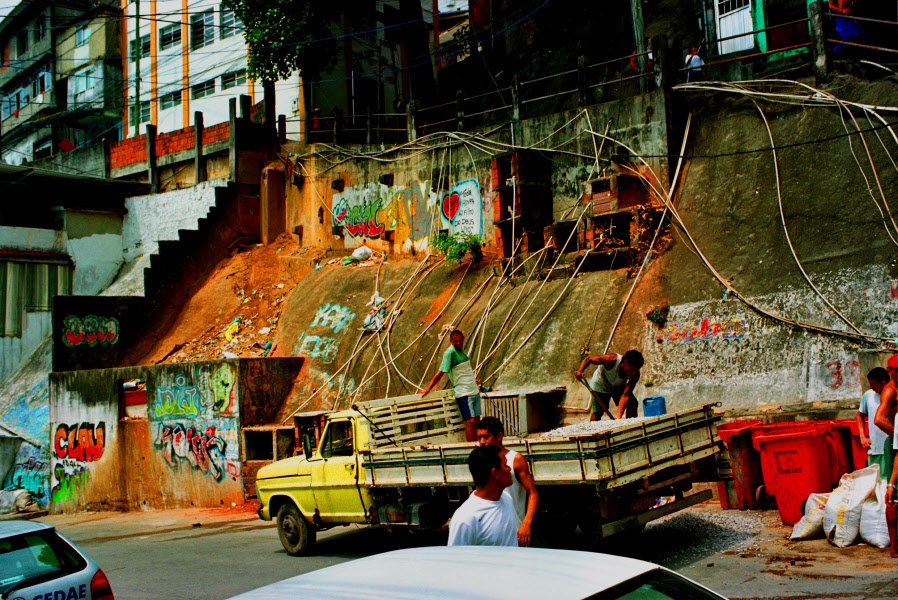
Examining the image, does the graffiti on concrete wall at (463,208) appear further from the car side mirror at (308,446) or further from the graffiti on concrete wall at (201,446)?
the car side mirror at (308,446)

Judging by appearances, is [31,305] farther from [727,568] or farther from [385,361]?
[727,568]

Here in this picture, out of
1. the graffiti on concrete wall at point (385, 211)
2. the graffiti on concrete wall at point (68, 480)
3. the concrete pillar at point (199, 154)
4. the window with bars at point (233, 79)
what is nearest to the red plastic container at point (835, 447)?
the graffiti on concrete wall at point (385, 211)

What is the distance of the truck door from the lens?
10.3 metres

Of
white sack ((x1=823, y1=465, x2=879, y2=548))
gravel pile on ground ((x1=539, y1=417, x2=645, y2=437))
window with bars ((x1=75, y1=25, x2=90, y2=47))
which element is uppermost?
window with bars ((x1=75, y1=25, x2=90, y2=47))

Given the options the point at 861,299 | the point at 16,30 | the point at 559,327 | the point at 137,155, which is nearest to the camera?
the point at 861,299

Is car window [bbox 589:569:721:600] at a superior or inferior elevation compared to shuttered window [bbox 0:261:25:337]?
inferior

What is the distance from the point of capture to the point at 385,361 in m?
17.4

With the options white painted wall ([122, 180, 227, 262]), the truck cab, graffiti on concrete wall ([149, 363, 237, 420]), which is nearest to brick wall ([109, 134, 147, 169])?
white painted wall ([122, 180, 227, 262])

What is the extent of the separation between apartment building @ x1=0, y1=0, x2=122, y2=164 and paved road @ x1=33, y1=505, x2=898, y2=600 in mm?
29975

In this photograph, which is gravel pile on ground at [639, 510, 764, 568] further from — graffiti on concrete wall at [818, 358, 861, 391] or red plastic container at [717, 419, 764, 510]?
graffiti on concrete wall at [818, 358, 861, 391]

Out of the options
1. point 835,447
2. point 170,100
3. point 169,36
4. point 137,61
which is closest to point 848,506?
point 835,447

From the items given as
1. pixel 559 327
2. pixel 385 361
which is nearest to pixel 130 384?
pixel 385 361

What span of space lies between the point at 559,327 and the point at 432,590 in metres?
12.8

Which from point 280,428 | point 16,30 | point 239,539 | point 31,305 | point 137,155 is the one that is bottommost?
point 239,539
